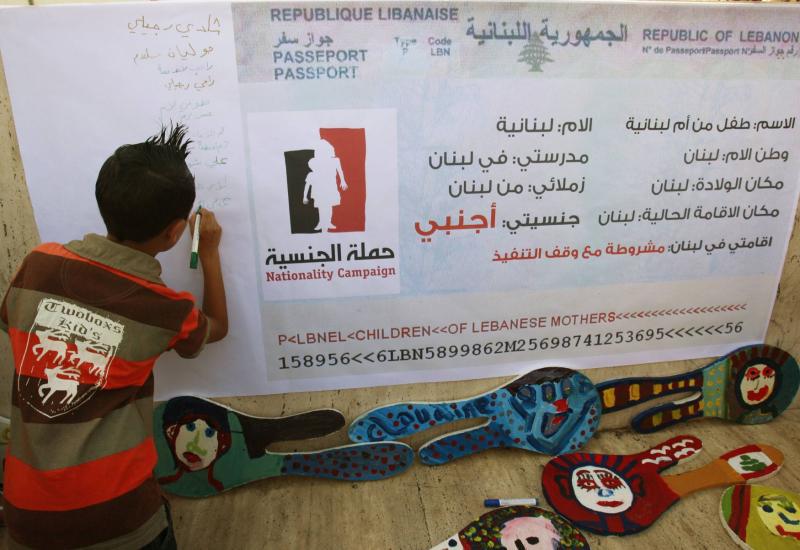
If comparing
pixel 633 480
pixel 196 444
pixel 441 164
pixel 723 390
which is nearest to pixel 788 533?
pixel 633 480

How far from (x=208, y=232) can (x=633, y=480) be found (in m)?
1.35

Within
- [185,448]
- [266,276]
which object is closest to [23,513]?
[185,448]

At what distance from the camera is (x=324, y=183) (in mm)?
1328

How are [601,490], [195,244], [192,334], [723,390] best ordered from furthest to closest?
[723,390], [601,490], [195,244], [192,334]

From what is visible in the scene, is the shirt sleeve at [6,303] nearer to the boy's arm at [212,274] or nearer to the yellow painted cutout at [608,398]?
the boy's arm at [212,274]

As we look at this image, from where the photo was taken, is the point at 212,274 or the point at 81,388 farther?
the point at 212,274

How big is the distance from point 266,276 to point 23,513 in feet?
2.27

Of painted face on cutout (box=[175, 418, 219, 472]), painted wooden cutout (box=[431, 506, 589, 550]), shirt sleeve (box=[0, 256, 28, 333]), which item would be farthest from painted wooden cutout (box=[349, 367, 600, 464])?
shirt sleeve (box=[0, 256, 28, 333])

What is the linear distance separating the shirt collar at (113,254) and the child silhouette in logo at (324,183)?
0.46m

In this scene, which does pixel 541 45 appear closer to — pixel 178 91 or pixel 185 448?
pixel 178 91

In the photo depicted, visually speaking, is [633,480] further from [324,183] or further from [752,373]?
[324,183]

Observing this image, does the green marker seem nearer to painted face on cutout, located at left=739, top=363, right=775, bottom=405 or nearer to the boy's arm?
the boy's arm

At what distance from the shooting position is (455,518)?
1.41m

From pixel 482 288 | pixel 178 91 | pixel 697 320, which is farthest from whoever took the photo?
pixel 697 320
